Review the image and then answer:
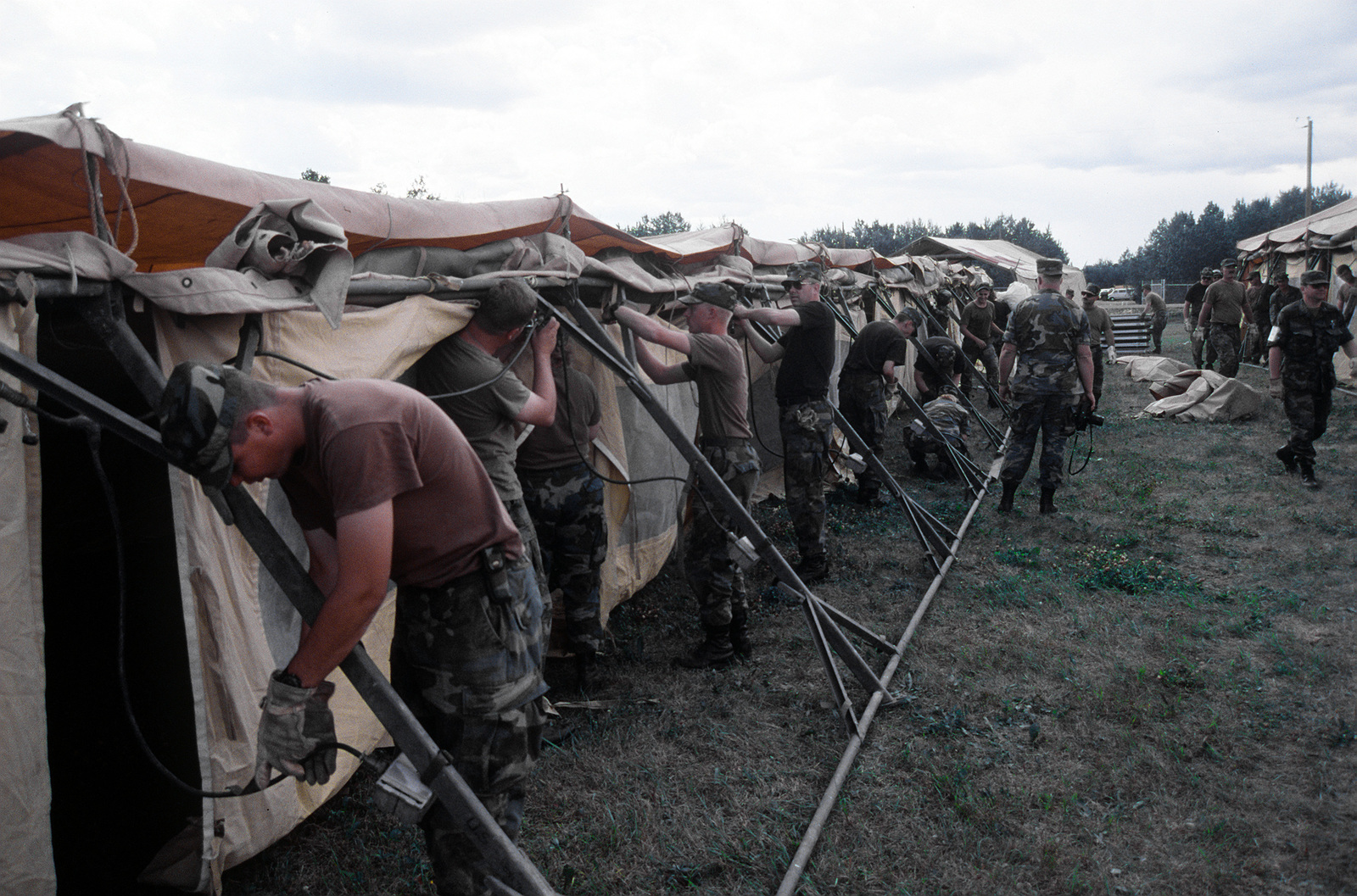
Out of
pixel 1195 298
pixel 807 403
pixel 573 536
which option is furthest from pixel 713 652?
pixel 1195 298

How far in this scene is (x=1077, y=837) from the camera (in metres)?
3.35

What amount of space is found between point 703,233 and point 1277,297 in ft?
36.6

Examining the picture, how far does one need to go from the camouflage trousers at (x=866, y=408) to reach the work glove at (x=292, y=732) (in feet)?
22.2

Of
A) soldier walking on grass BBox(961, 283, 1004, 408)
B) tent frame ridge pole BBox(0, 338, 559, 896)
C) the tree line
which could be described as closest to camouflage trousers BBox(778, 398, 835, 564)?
tent frame ridge pole BBox(0, 338, 559, 896)

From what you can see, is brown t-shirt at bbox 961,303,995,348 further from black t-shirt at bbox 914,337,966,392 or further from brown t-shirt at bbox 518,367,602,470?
brown t-shirt at bbox 518,367,602,470

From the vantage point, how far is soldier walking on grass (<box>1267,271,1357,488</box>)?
7809 millimetres

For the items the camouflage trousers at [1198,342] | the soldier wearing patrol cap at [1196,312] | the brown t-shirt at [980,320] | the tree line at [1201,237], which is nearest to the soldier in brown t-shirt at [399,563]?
the brown t-shirt at [980,320]

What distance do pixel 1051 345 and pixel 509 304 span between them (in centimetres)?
572

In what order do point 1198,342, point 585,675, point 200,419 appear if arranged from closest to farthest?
point 200,419 → point 585,675 → point 1198,342

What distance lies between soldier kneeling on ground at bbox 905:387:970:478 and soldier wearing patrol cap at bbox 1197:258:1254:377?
7.02 m

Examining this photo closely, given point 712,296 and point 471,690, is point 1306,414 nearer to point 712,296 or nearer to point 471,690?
point 712,296

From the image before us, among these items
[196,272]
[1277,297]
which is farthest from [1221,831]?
[1277,297]

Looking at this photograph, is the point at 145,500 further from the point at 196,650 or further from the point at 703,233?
the point at 703,233

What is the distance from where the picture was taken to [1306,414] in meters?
7.95
